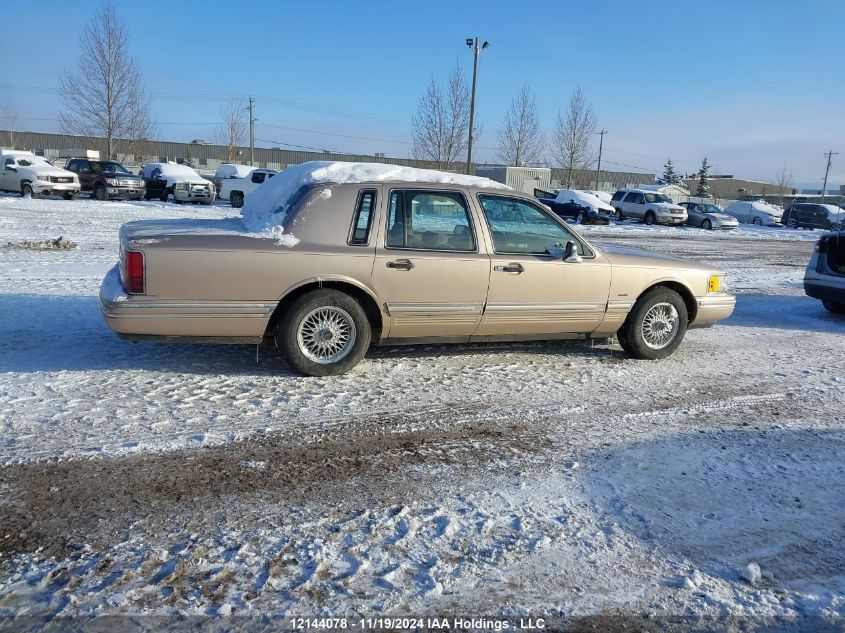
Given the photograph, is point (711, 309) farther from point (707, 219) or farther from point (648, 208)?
point (707, 219)

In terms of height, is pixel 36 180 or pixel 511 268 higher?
pixel 36 180

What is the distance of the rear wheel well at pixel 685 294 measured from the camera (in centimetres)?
647

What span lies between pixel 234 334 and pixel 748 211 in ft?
151

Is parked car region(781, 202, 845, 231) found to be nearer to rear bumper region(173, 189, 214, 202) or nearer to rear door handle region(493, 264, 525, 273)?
rear bumper region(173, 189, 214, 202)

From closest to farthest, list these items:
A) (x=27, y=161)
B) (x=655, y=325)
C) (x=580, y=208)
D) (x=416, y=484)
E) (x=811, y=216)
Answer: (x=416, y=484)
(x=655, y=325)
(x=27, y=161)
(x=580, y=208)
(x=811, y=216)

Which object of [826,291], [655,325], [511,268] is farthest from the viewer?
[826,291]

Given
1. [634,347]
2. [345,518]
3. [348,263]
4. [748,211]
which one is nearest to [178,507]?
[345,518]

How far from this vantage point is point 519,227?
19.5 feet

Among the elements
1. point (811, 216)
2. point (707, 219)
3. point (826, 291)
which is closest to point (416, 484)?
point (826, 291)

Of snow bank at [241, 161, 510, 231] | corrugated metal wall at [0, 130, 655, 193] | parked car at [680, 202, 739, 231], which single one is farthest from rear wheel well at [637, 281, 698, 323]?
corrugated metal wall at [0, 130, 655, 193]

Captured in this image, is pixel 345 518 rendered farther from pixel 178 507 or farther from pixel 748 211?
pixel 748 211

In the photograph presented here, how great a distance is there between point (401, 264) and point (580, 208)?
25840mm

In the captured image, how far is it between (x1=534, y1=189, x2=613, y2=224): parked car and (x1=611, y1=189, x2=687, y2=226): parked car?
10.7ft

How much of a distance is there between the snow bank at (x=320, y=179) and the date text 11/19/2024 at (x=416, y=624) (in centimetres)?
344
